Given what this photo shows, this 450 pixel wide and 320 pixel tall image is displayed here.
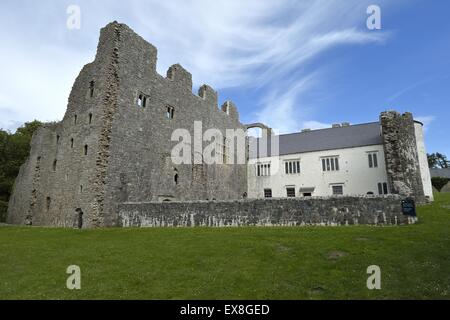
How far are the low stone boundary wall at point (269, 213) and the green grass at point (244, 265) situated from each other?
5.52 ft

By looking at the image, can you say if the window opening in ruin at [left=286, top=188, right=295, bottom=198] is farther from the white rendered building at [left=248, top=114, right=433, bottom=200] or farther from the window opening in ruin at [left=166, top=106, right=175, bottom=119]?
the window opening in ruin at [left=166, top=106, right=175, bottom=119]

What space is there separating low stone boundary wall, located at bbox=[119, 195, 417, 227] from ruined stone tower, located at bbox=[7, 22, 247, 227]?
300 cm

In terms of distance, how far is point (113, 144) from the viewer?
82.1ft

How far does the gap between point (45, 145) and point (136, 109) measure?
1291 cm

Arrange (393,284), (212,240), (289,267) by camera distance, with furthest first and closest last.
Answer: (212,240) → (289,267) → (393,284)

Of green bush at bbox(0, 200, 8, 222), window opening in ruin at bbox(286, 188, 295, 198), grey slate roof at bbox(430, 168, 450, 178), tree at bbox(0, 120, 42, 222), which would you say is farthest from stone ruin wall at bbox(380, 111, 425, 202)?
green bush at bbox(0, 200, 8, 222)

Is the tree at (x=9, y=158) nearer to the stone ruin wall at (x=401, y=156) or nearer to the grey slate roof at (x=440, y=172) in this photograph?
the stone ruin wall at (x=401, y=156)

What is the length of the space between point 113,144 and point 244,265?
17816 millimetres

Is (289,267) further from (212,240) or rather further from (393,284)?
(212,240)

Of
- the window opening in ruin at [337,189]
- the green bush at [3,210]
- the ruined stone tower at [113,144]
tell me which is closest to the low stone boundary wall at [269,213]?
the ruined stone tower at [113,144]

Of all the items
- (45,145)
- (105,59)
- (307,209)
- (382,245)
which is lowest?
(382,245)

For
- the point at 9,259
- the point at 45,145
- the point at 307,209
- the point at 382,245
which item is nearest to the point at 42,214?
the point at 45,145

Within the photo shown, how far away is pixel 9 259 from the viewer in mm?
12953

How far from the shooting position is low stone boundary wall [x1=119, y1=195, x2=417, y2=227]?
17172mm
